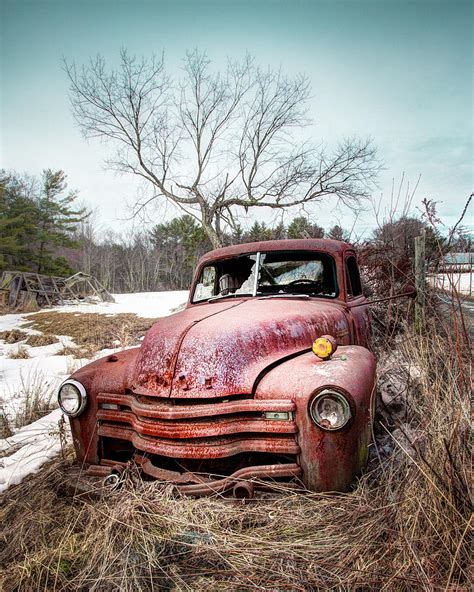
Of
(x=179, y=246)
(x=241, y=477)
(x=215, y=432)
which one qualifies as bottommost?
(x=241, y=477)

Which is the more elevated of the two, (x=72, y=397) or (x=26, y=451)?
(x=72, y=397)

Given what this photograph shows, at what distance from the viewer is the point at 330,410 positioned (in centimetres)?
197

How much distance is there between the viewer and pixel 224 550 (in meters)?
1.71

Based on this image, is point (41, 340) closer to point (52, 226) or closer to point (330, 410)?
point (330, 410)

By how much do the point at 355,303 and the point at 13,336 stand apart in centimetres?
966

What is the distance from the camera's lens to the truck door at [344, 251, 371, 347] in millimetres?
3577

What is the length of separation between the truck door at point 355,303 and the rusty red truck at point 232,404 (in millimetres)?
660

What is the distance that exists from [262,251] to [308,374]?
6.33ft

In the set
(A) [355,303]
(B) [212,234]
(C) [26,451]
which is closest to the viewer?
(C) [26,451]

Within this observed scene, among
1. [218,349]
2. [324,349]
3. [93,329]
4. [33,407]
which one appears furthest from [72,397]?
[93,329]

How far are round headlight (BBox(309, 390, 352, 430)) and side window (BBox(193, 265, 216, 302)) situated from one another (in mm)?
2467

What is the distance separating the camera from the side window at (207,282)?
14.0ft

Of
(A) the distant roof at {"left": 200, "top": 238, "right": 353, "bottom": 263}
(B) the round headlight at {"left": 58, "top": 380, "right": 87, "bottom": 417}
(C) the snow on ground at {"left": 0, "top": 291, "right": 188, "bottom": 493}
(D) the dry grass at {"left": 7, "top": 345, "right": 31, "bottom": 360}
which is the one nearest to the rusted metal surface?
(B) the round headlight at {"left": 58, "top": 380, "right": 87, "bottom": 417}

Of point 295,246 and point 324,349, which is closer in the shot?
point 324,349
